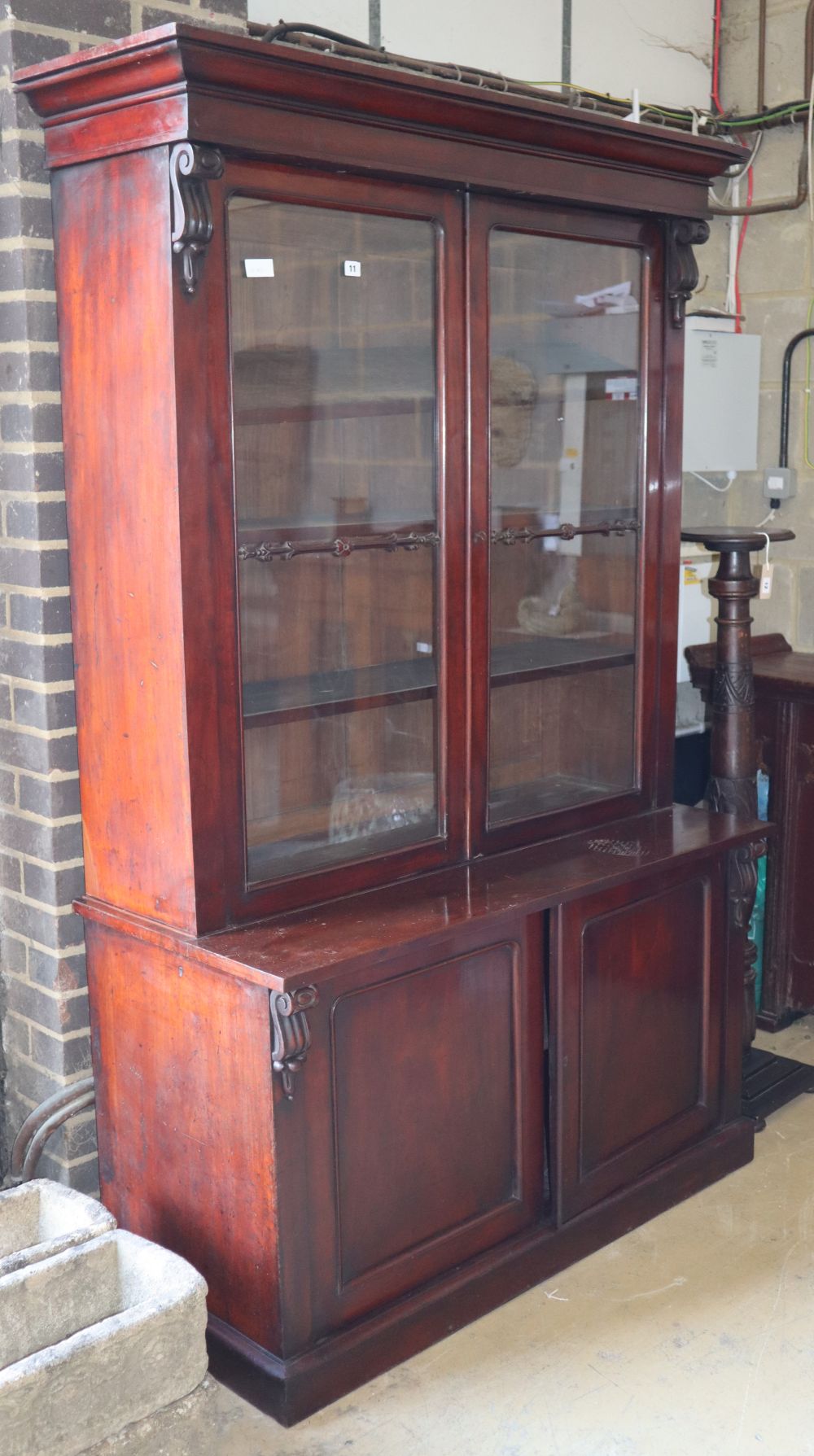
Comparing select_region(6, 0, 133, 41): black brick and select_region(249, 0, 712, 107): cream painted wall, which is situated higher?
select_region(249, 0, 712, 107): cream painted wall

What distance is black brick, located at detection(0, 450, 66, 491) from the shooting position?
222cm

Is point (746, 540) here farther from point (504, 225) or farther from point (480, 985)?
point (480, 985)

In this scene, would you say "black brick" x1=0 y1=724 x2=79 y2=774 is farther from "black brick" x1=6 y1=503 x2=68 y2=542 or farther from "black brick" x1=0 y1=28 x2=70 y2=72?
"black brick" x1=0 y1=28 x2=70 y2=72

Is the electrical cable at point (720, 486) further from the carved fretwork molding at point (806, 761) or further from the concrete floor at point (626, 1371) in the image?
the concrete floor at point (626, 1371)

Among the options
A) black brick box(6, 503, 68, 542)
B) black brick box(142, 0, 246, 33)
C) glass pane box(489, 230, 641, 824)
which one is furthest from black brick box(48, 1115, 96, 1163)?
black brick box(142, 0, 246, 33)

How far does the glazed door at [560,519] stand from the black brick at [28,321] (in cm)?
70

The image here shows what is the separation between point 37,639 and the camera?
228cm

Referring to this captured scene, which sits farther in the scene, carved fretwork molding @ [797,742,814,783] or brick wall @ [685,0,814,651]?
brick wall @ [685,0,814,651]

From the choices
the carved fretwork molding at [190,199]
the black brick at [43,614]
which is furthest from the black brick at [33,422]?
the carved fretwork molding at [190,199]

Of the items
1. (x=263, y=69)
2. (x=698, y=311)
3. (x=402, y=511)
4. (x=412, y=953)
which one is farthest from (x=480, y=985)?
(x=698, y=311)

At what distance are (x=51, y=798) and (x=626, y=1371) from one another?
1.33 m

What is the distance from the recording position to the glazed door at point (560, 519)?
8.15 feet

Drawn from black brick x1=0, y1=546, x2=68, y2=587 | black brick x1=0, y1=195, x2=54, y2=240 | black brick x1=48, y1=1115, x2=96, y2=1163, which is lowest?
black brick x1=48, y1=1115, x2=96, y2=1163

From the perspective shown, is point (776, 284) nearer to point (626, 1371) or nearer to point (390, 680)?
point (390, 680)
